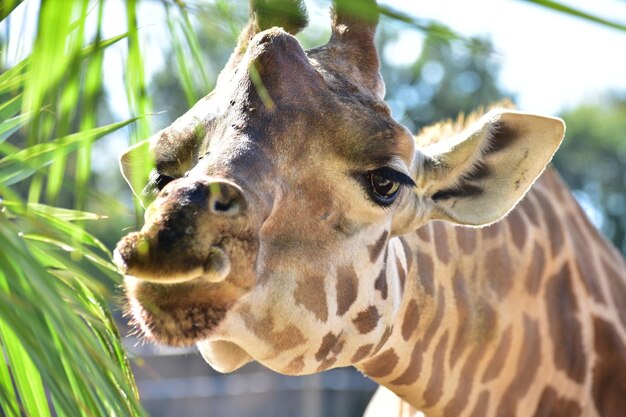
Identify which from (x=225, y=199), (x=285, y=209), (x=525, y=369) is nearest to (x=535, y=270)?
(x=525, y=369)

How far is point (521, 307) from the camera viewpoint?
12.7 ft

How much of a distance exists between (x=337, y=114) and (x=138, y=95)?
129 cm

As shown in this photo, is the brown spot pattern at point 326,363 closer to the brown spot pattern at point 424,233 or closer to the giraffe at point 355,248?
the giraffe at point 355,248

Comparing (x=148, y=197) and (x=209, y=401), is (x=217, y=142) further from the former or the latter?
(x=209, y=401)

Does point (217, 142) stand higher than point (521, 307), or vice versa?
point (217, 142)

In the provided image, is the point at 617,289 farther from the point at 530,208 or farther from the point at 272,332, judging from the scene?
the point at 272,332

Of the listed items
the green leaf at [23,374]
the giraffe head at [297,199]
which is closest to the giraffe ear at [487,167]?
the giraffe head at [297,199]

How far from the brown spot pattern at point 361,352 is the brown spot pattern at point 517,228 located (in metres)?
1.30

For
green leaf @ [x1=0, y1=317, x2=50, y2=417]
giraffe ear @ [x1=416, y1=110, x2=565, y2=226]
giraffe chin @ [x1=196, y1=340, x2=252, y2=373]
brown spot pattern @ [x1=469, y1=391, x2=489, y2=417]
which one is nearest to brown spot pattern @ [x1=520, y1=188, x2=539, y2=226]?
brown spot pattern @ [x1=469, y1=391, x2=489, y2=417]

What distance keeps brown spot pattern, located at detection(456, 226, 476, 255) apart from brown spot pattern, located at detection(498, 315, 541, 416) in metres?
0.37

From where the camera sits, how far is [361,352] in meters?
2.96

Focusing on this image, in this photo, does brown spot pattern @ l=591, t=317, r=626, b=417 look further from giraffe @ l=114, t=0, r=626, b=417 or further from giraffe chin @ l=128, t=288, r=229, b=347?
giraffe chin @ l=128, t=288, r=229, b=347

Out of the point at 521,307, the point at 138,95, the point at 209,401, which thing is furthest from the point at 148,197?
the point at 209,401

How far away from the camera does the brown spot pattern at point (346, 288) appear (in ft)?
9.26
